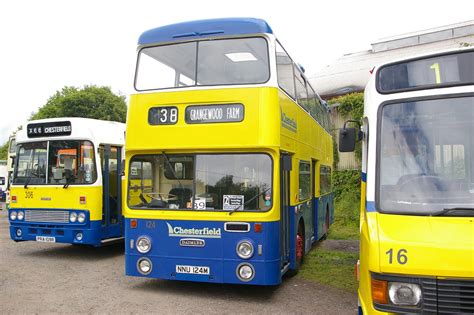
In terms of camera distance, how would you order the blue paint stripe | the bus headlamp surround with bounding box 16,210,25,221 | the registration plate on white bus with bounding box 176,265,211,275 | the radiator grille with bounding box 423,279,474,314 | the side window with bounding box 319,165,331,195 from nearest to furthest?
the radiator grille with bounding box 423,279,474,314 → the blue paint stripe → the registration plate on white bus with bounding box 176,265,211,275 → the bus headlamp surround with bounding box 16,210,25,221 → the side window with bounding box 319,165,331,195

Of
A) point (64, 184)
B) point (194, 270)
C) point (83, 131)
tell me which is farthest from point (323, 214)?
point (64, 184)

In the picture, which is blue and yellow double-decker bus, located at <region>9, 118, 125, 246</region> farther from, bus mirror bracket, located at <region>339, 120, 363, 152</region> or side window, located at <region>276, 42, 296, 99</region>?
bus mirror bracket, located at <region>339, 120, 363, 152</region>

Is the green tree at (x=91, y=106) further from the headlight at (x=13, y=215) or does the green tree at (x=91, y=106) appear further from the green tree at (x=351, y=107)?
the headlight at (x=13, y=215)

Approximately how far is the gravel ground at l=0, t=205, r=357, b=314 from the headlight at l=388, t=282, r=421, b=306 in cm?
307

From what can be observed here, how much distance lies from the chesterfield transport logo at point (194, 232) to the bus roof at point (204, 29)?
116 inches

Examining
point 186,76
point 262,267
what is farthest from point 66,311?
point 186,76

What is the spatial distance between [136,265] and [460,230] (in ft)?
16.3

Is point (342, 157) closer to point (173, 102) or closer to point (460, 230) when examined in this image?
point (173, 102)

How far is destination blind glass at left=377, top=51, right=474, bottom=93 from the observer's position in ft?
13.6

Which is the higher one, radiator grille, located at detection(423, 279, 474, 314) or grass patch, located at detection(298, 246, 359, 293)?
radiator grille, located at detection(423, 279, 474, 314)

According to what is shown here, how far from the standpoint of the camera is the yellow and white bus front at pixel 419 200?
10.8 feet

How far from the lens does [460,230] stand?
3502 mm

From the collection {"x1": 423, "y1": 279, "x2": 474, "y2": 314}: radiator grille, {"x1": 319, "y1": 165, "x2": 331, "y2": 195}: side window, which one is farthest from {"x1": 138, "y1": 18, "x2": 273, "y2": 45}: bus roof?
{"x1": 319, "y1": 165, "x2": 331, "y2": 195}: side window

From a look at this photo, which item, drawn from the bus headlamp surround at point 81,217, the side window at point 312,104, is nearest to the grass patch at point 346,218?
the side window at point 312,104
